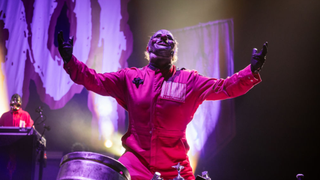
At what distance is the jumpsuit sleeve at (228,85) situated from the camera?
2084mm

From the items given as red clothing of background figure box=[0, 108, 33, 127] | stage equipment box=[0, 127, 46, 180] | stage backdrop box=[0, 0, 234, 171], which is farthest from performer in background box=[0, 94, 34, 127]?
stage equipment box=[0, 127, 46, 180]

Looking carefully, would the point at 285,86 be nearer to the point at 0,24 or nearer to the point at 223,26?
the point at 223,26

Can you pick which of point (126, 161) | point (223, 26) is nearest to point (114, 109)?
point (223, 26)

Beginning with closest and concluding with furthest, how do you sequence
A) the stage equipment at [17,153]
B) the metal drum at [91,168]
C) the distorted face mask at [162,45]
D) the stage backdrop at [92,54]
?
1. the metal drum at [91,168]
2. the distorted face mask at [162,45]
3. the stage equipment at [17,153]
4. the stage backdrop at [92,54]

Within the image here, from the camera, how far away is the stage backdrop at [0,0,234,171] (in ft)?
16.9

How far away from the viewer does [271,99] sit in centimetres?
524

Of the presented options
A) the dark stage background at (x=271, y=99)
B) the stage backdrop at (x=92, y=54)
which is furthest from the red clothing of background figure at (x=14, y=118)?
the dark stage background at (x=271, y=99)

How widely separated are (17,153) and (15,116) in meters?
1.64

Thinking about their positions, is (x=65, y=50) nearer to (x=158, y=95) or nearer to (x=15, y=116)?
(x=158, y=95)

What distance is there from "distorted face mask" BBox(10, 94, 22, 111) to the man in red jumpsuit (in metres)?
3.35

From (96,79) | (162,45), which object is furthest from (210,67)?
(96,79)

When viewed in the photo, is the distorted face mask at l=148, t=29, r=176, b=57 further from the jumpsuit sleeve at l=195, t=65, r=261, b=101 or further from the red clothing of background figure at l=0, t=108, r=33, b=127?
the red clothing of background figure at l=0, t=108, r=33, b=127

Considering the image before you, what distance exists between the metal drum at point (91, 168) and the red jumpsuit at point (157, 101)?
559 mm

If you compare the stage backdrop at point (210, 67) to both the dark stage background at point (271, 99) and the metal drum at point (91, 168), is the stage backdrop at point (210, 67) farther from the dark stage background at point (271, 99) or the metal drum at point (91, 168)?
the metal drum at point (91, 168)
